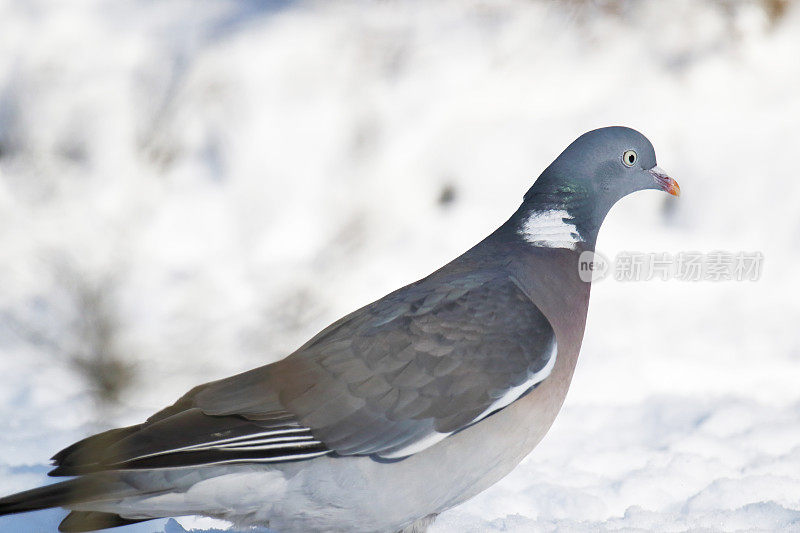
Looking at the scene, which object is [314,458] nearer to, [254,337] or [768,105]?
[254,337]

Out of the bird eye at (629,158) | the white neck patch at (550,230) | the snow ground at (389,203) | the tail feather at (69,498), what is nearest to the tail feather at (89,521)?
the tail feather at (69,498)

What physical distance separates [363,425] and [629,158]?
1.08 metres

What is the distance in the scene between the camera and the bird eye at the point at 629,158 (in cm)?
230

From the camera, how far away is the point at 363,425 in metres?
1.78

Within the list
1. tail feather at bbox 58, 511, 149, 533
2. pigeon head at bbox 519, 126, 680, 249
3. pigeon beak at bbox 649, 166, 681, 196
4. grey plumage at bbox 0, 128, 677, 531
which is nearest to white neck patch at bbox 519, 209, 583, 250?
pigeon head at bbox 519, 126, 680, 249

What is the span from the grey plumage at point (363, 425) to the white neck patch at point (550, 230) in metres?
0.19

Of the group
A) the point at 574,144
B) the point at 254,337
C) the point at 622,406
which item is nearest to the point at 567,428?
the point at 622,406

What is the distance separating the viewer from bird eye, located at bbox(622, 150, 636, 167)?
2.30 meters

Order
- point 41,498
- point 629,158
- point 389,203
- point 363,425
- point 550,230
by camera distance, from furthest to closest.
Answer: point 629,158 < point 550,230 < point 389,203 < point 363,425 < point 41,498

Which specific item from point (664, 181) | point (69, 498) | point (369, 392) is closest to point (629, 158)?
point (664, 181)

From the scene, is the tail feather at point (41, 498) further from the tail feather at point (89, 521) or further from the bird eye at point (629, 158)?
the bird eye at point (629, 158)

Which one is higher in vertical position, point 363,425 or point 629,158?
point 629,158

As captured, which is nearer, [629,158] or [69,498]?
[69,498]

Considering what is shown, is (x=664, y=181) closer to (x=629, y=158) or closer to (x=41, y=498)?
(x=629, y=158)
